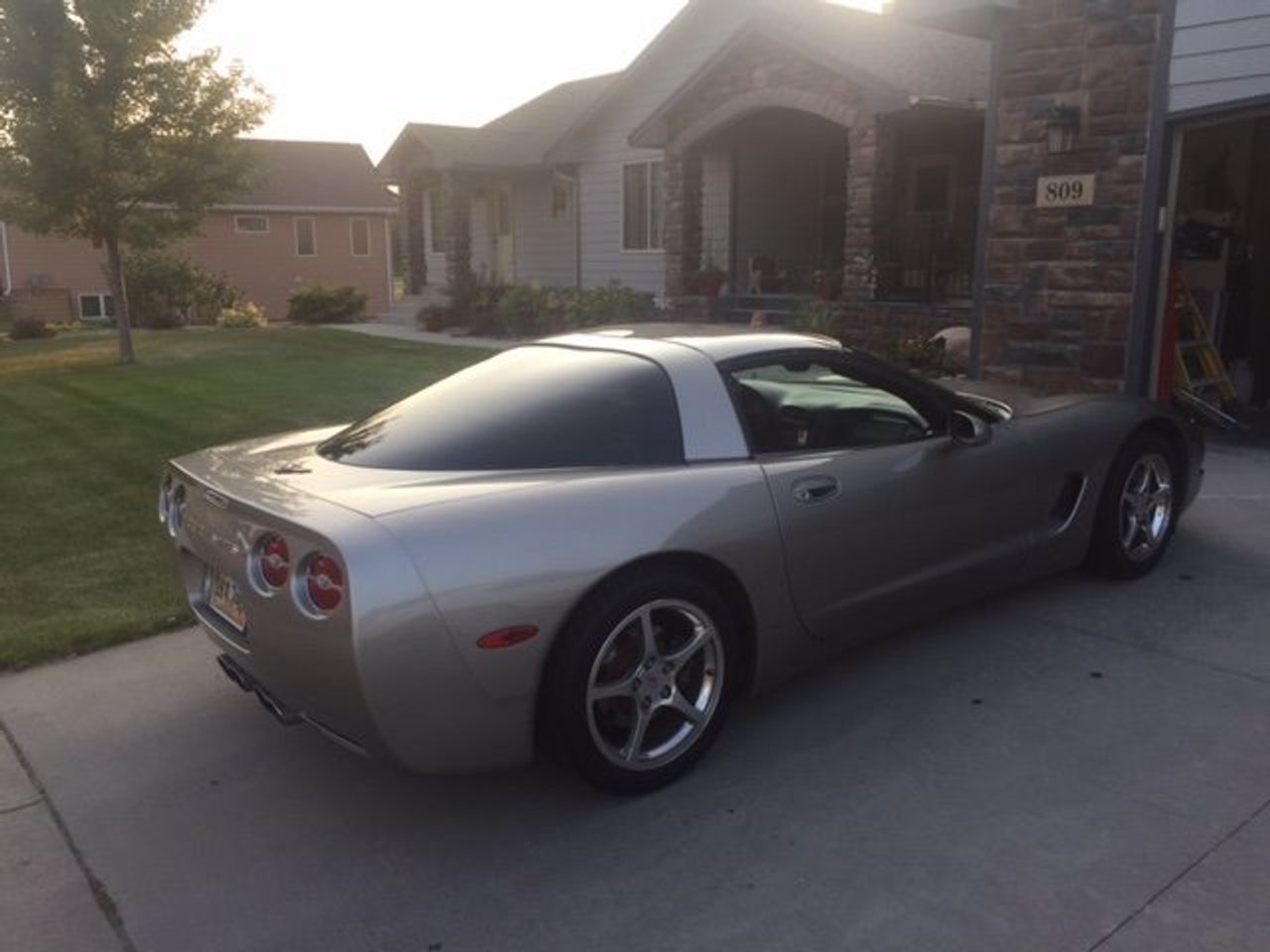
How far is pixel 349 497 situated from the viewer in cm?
314

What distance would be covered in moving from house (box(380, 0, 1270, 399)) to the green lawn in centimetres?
446

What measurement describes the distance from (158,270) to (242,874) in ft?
83.8

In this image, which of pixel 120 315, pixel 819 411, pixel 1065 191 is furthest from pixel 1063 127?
pixel 120 315

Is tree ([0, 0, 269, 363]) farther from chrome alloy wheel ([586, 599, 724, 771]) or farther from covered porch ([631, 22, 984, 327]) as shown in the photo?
chrome alloy wheel ([586, 599, 724, 771])

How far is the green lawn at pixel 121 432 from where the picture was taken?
5105mm

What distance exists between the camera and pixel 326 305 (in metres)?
25.3

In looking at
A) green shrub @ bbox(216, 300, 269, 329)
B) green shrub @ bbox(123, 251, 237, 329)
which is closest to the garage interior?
green shrub @ bbox(216, 300, 269, 329)

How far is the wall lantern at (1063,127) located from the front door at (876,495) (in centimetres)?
476

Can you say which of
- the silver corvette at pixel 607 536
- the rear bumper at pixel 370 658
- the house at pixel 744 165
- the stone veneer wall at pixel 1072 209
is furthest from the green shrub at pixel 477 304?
the rear bumper at pixel 370 658

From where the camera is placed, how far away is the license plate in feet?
10.8

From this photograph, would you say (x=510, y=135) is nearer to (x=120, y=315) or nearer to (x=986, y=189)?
(x=120, y=315)

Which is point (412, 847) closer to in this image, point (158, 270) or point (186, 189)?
point (186, 189)

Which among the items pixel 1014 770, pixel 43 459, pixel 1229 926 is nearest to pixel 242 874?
pixel 1014 770

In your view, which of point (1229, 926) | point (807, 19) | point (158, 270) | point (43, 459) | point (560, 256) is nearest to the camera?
point (1229, 926)
